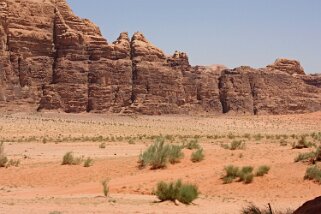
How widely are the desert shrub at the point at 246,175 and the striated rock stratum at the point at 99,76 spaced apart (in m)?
60.8

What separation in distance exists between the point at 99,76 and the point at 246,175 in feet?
218

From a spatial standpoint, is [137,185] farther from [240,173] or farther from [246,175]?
[246,175]

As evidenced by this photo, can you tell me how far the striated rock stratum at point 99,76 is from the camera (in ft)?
253

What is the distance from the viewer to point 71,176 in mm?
18766

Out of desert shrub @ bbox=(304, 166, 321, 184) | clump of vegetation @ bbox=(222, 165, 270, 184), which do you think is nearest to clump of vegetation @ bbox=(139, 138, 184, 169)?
clump of vegetation @ bbox=(222, 165, 270, 184)

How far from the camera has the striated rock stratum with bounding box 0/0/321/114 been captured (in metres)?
77.2

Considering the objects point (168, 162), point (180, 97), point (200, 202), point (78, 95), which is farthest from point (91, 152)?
point (180, 97)

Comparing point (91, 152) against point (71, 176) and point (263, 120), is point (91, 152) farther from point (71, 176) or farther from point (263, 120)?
point (263, 120)

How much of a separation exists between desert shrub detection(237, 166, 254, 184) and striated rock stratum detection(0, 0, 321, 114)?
6076 centimetres

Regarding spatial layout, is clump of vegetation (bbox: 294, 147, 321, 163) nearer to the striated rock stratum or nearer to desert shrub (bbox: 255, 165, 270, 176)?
desert shrub (bbox: 255, 165, 270, 176)

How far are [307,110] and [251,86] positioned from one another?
11.2 meters

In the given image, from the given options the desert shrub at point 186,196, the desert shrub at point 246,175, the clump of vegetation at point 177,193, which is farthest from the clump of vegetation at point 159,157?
the desert shrub at point 186,196

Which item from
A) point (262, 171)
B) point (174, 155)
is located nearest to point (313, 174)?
point (262, 171)

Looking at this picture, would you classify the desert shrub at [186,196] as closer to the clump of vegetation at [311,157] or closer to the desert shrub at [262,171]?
the desert shrub at [262,171]
